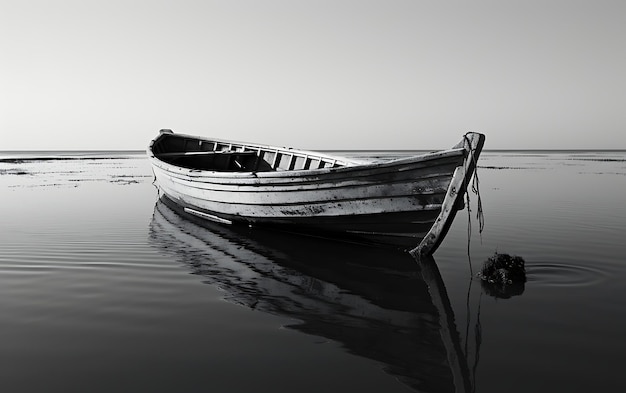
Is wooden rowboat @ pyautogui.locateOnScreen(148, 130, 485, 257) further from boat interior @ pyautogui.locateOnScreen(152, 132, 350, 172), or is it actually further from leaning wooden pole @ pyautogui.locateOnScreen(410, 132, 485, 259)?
boat interior @ pyautogui.locateOnScreen(152, 132, 350, 172)

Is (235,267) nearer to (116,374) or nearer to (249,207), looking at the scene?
(249,207)

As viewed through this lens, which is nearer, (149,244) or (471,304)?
(471,304)

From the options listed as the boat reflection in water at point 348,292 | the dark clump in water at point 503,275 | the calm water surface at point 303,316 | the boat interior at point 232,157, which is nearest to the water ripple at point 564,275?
the calm water surface at point 303,316

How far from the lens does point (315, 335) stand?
4.77m

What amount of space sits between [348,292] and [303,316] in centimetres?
120

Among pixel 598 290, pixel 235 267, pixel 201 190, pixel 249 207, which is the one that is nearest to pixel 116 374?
pixel 235 267

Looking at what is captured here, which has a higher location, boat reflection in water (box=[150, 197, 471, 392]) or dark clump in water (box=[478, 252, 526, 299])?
dark clump in water (box=[478, 252, 526, 299])

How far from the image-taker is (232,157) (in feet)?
53.3

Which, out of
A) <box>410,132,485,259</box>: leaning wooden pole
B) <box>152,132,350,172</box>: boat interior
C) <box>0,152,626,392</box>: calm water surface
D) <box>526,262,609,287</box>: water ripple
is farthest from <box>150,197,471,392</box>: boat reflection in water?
<box>152,132,350,172</box>: boat interior

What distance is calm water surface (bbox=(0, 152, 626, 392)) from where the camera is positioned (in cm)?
383

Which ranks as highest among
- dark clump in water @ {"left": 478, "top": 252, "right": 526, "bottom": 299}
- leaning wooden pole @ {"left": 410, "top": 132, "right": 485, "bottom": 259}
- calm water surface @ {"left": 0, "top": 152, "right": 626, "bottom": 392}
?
leaning wooden pole @ {"left": 410, "top": 132, "right": 485, "bottom": 259}

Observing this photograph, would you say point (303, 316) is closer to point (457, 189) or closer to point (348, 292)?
point (348, 292)

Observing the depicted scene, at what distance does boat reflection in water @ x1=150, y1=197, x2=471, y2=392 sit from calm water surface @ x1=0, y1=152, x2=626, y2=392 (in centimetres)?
3

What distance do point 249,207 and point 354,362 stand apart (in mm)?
6907
